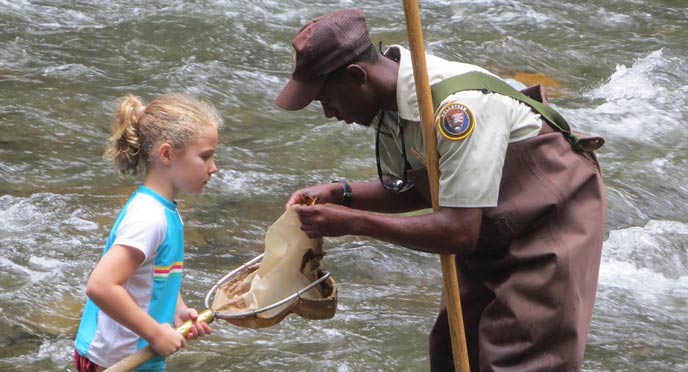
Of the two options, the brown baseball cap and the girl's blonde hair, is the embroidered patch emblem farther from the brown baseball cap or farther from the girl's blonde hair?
the girl's blonde hair

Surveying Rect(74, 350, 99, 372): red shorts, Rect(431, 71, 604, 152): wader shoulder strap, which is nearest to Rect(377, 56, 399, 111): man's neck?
Rect(431, 71, 604, 152): wader shoulder strap

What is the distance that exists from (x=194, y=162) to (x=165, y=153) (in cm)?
8

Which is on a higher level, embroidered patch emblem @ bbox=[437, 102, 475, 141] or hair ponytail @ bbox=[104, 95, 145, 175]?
embroidered patch emblem @ bbox=[437, 102, 475, 141]

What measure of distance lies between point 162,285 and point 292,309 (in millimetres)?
381

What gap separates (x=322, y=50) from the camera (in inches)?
122

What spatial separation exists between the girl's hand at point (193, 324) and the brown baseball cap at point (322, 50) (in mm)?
647

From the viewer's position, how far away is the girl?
3.12 metres

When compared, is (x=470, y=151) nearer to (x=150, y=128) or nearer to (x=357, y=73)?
(x=357, y=73)

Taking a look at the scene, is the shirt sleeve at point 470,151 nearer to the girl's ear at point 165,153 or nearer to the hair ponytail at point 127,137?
the girl's ear at point 165,153

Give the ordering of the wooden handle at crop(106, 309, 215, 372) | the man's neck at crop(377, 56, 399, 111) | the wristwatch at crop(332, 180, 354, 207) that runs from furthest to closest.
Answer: the wristwatch at crop(332, 180, 354, 207), the man's neck at crop(377, 56, 399, 111), the wooden handle at crop(106, 309, 215, 372)

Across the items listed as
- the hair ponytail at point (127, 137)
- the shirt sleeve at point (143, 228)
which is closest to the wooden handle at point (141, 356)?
the shirt sleeve at point (143, 228)

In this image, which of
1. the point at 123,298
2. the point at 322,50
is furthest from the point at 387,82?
the point at 123,298

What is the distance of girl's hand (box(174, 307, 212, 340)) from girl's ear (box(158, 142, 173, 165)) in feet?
1.48

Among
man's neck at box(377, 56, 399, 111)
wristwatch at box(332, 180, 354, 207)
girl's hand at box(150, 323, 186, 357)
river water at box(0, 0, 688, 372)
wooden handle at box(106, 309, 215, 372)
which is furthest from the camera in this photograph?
river water at box(0, 0, 688, 372)
